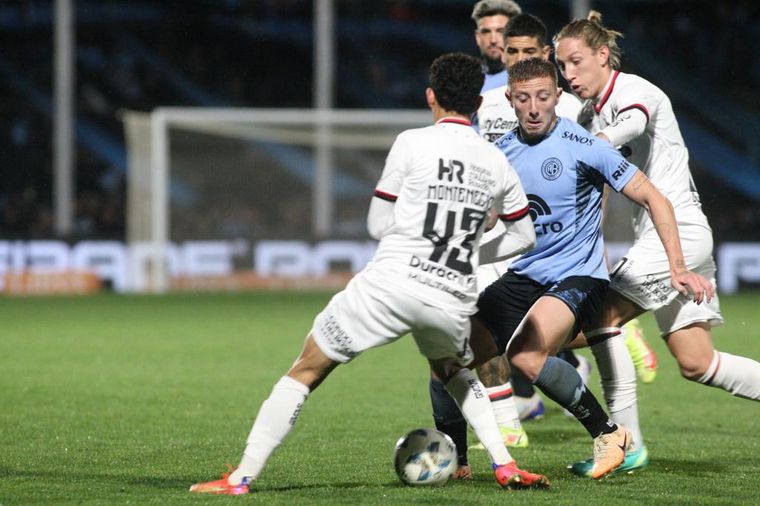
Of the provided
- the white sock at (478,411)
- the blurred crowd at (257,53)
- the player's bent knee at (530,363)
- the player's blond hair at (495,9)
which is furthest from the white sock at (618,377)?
the blurred crowd at (257,53)

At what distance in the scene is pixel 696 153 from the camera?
86.7 ft

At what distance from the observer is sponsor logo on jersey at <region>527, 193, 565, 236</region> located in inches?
219

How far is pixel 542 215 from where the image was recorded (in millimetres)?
5582

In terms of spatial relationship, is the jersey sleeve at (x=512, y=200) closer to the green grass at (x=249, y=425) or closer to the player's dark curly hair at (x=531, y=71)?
the player's dark curly hair at (x=531, y=71)

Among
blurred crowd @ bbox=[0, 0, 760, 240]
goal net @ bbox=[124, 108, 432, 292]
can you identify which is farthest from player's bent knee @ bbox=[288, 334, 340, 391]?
blurred crowd @ bbox=[0, 0, 760, 240]

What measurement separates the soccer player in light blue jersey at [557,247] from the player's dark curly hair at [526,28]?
1166 millimetres

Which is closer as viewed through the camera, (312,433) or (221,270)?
(312,433)

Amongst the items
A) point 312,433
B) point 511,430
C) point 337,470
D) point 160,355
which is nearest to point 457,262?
point 337,470

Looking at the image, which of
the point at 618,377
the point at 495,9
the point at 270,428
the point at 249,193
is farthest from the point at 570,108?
the point at 249,193

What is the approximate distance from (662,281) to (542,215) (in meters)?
0.69

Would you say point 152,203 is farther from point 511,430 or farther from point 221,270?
point 511,430

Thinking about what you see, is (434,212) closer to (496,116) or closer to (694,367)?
(694,367)

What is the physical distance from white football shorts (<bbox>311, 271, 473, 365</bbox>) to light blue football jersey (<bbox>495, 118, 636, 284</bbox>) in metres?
0.83

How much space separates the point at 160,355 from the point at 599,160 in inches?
261
